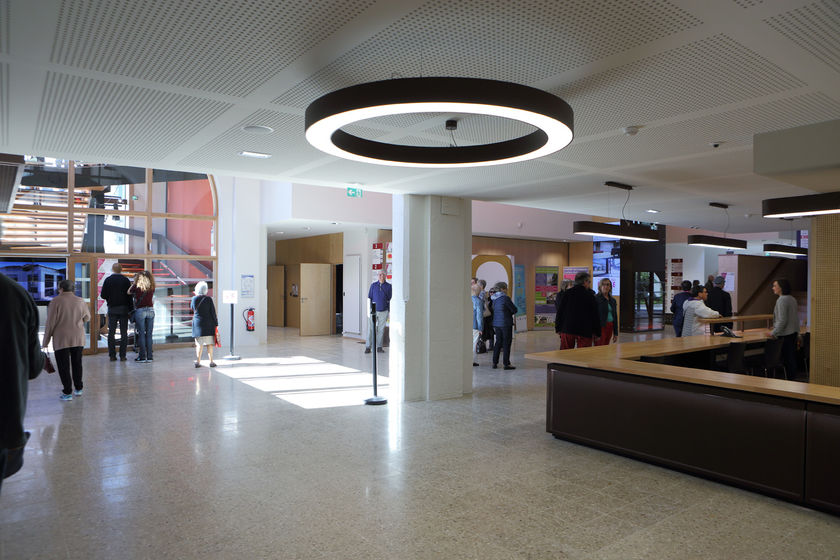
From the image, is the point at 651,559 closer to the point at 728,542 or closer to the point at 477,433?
the point at 728,542

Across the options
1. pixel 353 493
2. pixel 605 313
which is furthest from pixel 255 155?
pixel 605 313

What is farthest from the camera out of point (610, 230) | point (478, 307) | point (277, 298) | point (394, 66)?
point (277, 298)

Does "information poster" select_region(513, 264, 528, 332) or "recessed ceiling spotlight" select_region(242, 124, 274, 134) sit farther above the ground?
"recessed ceiling spotlight" select_region(242, 124, 274, 134)

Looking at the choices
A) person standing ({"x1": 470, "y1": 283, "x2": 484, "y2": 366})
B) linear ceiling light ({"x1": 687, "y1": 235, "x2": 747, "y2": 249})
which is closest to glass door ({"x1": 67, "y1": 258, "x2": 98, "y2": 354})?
person standing ({"x1": 470, "y1": 283, "x2": 484, "y2": 366})

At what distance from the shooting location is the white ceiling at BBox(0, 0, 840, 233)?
2.46 m

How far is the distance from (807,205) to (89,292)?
473 inches

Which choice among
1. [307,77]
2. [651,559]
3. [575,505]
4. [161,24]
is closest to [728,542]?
[651,559]

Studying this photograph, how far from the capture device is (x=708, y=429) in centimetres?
438

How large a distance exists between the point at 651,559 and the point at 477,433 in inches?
105

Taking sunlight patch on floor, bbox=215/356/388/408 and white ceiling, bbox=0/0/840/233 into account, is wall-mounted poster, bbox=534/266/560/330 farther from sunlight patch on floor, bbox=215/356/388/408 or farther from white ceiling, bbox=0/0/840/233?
white ceiling, bbox=0/0/840/233

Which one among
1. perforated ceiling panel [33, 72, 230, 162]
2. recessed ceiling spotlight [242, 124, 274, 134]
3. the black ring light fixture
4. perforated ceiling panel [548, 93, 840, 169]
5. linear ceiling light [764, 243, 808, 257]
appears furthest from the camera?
linear ceiling light [764, 243, 808, 257]

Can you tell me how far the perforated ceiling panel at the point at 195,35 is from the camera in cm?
243

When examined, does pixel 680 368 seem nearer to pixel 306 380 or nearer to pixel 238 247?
pixel 306 380

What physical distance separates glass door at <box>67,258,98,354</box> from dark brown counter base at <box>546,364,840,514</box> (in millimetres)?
9458
